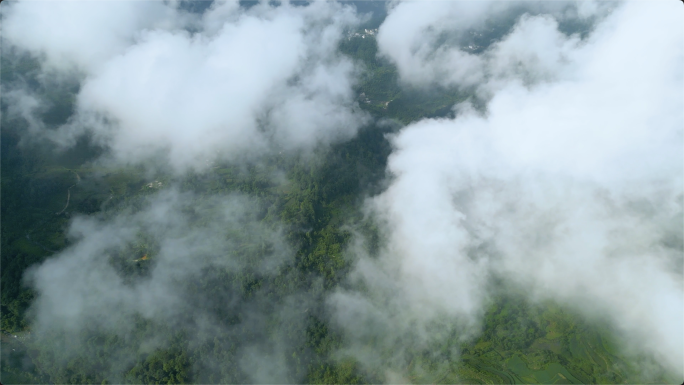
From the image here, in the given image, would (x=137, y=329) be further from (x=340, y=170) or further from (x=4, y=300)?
(x=340, y=170)

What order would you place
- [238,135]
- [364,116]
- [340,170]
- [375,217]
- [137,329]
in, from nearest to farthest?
[137,329] → [375,217] → [340,170] → [238,135] → [364,116]

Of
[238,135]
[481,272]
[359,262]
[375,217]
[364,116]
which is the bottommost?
[481,272]

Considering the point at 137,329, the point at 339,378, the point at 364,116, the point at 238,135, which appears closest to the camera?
the point at 339,378

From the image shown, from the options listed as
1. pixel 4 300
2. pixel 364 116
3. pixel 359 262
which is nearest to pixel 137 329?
pixel 4 300

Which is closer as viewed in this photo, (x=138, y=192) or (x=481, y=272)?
(x=481, y=272)

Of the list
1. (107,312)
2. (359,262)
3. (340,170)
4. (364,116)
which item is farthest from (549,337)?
(364,116)

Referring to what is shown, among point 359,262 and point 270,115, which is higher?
point 270,115
